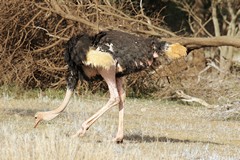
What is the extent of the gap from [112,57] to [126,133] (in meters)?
1.95

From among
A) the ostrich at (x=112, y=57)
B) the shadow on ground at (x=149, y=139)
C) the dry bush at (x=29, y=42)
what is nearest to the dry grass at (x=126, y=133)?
the shadow on ground at (x=149, y=139)

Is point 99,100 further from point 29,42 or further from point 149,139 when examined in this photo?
point 149,139

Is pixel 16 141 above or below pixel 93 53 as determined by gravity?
below

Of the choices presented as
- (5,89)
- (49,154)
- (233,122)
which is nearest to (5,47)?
(5,89)

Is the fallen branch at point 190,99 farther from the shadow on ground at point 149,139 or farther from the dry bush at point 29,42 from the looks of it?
the shadow on ground at point 149,139

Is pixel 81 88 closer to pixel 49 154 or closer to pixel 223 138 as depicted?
pixel 223 138

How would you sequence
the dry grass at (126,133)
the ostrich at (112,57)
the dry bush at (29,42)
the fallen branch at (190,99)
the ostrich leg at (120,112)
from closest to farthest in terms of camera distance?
the dry grass at (126,133) → the ostrich at (112,57) → the ostrich leg at (120,112) → the dry bush at (29,42) → the fallen branch at (190,99)

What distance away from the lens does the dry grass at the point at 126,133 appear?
7.92 meters

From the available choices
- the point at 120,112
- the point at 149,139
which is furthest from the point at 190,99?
the point at 120,112

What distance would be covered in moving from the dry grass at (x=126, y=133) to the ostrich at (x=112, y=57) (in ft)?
2.29

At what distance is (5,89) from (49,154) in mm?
10008

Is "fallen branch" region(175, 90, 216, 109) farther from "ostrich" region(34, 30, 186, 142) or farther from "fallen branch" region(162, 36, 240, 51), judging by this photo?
A: "ostrich" region(34, 30, 186, 142)

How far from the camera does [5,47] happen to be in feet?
55.7

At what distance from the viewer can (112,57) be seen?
9703 millimetres
